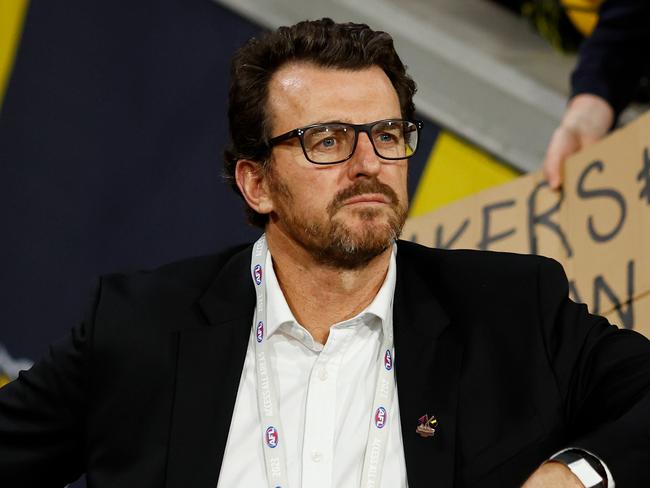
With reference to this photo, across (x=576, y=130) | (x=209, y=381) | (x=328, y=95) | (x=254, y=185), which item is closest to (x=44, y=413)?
(x=209, y=381)

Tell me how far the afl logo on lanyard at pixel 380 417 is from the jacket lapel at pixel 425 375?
0.02 meters

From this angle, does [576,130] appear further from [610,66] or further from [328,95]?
[328,95]

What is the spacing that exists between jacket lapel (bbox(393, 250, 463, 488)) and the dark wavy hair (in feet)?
0.91

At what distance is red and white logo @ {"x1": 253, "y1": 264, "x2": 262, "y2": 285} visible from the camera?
67.2 inches

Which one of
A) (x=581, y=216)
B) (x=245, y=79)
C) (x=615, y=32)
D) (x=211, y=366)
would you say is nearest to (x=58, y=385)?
(x=211, y=366)

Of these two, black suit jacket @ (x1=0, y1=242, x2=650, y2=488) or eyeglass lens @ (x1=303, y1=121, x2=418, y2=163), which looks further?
eyeglass lens @ (x1=303, y1=121, x2=418, y2=163)

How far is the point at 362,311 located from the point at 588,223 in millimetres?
672

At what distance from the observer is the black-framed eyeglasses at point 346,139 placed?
5.29 feet

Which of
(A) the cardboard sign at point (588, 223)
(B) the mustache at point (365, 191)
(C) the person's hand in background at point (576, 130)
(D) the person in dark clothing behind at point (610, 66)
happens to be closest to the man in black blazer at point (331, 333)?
(B) the mustache at point (365, 191)

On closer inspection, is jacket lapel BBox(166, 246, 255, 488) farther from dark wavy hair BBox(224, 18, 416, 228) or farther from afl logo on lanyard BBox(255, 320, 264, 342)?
dark wavy hair BBox(224, 18, 416, 228)

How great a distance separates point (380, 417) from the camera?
1558 millimetres

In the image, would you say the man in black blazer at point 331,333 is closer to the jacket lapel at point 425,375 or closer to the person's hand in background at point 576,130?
the jacket lapel at point 425,375

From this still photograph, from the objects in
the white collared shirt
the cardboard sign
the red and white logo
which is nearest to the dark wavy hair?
the red and white logo

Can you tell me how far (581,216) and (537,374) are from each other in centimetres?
71
